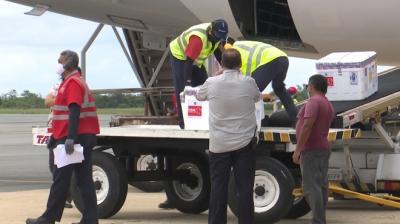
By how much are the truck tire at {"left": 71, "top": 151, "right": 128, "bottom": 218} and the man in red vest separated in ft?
3.05

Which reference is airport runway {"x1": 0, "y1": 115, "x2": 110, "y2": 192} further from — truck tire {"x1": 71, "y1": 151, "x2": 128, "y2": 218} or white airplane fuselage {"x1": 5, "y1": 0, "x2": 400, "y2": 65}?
truck tire {"x1": 71, "y1": 151, "x2": 128, "y2": 218}

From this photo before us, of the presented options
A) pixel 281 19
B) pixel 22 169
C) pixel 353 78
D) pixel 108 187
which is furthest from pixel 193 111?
pixel 22 169

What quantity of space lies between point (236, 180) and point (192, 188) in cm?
213

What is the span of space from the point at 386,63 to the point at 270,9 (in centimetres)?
180

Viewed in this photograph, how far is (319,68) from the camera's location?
8.22 meters

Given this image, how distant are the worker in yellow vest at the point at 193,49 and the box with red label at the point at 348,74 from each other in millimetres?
1109

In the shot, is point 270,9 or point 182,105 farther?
point 270,9

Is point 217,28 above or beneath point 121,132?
above

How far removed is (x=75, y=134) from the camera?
6707 mm

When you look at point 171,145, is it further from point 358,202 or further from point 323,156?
point 358,202

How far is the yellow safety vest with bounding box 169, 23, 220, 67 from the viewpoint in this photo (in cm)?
780

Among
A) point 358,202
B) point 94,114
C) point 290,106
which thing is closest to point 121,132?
point 94,114

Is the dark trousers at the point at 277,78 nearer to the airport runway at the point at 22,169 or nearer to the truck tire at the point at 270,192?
the truck tire at the point at 270,192

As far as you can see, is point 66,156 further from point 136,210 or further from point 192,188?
point 136,210
